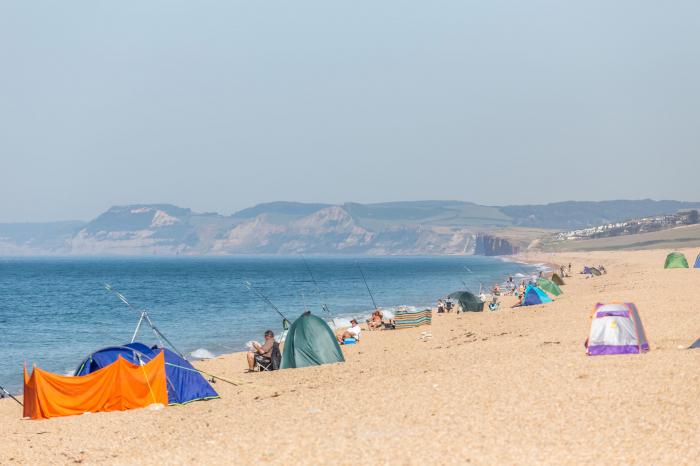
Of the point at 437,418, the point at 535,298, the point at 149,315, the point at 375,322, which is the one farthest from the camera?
the point at 149,315

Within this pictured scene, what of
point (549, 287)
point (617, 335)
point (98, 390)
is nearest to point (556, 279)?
point (549, 287)

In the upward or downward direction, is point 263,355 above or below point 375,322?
above

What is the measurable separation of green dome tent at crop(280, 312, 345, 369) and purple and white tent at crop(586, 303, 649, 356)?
7851 mm

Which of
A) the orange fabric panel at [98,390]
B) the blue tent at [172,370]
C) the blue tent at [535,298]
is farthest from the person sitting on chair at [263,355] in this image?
the blue tent at [535,298]

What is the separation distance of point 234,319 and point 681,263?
34.0 meters

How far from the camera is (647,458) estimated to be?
10328mm

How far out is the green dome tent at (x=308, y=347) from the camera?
74.7 feet

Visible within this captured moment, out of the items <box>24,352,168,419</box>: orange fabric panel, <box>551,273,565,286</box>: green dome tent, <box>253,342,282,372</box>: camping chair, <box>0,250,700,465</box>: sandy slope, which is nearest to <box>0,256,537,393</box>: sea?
<box>253,342,282,372</box>: camping chair

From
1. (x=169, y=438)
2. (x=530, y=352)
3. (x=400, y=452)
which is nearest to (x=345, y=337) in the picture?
(x=530, y=352)

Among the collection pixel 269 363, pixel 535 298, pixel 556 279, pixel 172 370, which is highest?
pixel 172 370

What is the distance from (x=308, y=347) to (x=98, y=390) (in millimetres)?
7025

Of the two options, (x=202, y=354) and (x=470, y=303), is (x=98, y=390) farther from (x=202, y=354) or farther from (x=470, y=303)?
(x=470, y=303)

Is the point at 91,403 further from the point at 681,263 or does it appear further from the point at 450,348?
the point at 681,263

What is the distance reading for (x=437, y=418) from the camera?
12.9 metres
